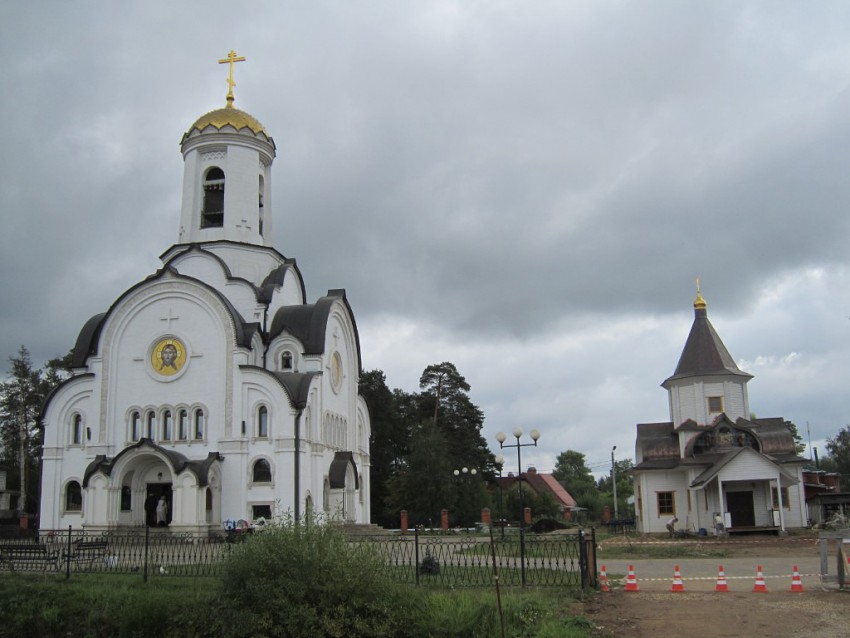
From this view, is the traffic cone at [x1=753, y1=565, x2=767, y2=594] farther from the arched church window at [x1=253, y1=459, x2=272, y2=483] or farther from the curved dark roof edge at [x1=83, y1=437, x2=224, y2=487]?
the curved dark roof edge at [x1=83, y1=437, x2=224, y2=487]

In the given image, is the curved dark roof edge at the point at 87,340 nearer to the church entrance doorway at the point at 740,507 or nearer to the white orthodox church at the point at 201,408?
the white orthodox church at the point at 201,408

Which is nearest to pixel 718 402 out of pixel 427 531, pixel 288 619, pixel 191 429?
pixel 427 531

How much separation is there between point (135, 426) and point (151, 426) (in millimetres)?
690

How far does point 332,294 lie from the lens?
3566cm

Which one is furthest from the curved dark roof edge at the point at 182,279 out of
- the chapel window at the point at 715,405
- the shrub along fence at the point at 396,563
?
the chapel window at the point at 715,405

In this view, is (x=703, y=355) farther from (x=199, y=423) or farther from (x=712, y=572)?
(x=199, y=423)

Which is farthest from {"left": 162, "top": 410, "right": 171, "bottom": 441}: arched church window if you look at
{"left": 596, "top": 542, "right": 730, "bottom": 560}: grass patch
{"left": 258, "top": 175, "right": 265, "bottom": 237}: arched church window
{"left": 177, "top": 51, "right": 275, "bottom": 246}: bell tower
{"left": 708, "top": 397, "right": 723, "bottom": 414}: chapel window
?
{"left": 708, "top": 397, "right": 723, "bottom": 414}: chapel window

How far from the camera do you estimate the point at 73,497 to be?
103 ft

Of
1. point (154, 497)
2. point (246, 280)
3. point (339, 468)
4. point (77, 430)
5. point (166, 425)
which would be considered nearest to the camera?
point (154, 497)

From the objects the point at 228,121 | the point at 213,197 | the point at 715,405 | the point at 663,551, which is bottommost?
the point at 663,551

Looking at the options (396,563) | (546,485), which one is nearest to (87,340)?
(396,563)

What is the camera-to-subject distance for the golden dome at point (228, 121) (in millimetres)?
36531

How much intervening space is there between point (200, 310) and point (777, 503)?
2567 centimetres

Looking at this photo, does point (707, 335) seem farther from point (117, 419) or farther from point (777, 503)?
point (117, 419)
